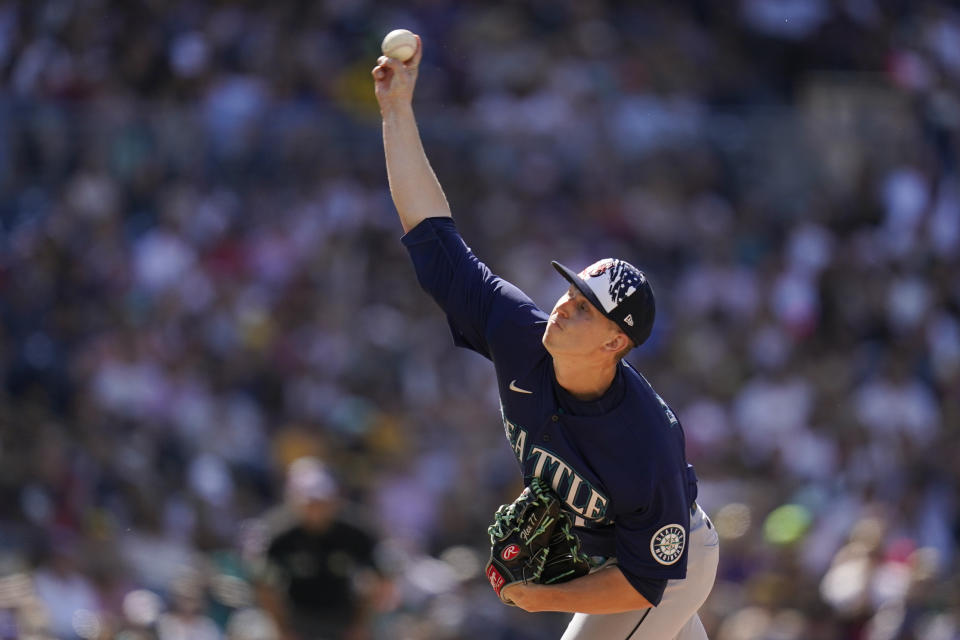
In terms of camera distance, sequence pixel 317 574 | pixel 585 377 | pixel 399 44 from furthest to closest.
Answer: pixel 317 574 → pixel 399 44 → pixel 585 377

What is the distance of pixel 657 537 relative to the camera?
3924 mm

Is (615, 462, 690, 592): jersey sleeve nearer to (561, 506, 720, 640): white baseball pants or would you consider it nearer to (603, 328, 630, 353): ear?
(561, 506, 720, 640): white baseball pants

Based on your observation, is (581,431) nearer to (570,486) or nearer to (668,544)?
(570,486)

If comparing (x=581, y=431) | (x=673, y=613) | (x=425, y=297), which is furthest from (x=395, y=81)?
(x=425, y=297)

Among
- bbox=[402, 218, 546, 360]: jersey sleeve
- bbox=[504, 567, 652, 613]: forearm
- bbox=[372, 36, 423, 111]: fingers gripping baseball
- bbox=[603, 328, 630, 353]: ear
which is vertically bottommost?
bbox=[504, 567, 652, 613]: forearm

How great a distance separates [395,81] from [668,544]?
163cm

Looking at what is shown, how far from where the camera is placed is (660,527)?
393cm

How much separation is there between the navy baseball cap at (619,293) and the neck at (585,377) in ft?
0.40

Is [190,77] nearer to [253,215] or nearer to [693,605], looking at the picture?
[253,215]

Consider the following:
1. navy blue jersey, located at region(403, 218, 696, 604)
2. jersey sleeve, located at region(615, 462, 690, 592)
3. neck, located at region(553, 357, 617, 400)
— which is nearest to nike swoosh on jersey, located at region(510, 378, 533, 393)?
navy blue jersey, located at region(403, 218, 696, 604)

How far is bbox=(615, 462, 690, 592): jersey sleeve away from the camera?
3.93m

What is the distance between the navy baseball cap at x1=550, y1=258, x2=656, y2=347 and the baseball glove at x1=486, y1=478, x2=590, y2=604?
0.54 m

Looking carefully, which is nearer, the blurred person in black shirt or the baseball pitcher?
the baseball pitcher

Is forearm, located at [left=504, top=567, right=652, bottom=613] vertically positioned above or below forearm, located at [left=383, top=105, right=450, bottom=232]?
below
